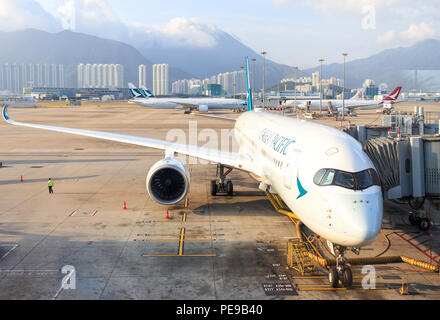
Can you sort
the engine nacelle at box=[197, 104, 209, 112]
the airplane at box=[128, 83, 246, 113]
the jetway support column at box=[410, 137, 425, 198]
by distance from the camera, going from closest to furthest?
the jetway support column at box=[410, 137, 425, 198] < the engine nacelle at box=[197, 104, 209, 112] < the airplane at box=[128, 83, 246, 113]

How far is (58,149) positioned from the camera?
1523 inches

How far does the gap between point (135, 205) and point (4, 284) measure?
885cm

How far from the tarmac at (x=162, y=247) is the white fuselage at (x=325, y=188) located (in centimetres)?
203

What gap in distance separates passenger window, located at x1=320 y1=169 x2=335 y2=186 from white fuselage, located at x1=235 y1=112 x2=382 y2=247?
0.39ft

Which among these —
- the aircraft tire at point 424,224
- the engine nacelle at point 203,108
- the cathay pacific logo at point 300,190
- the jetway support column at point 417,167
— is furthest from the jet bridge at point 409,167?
the engine nacelle at point 203,108

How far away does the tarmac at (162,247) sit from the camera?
1102 centimetres

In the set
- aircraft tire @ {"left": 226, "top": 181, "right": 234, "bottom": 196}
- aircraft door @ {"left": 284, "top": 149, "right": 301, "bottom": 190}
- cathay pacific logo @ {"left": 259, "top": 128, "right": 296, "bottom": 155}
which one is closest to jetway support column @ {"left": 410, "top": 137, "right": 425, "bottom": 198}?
cathay pacific logo @ {"left": 259, "top": 128, "right": 296, "bottom": 155}

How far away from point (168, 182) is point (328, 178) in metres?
8.99

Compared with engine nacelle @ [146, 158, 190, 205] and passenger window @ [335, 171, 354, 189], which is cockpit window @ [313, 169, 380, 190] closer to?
passenger window @ [335, 171, 354, 189]

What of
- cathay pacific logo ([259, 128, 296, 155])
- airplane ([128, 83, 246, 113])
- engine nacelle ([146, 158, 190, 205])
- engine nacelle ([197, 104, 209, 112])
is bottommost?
engine nacelle ([146, 158, 190, 205])

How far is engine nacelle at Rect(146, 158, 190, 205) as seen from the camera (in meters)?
17.7

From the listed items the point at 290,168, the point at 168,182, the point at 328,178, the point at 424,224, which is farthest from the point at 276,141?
the point at 424,224

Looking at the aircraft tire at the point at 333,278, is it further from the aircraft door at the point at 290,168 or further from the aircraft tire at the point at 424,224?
the aircraft tire at the point at 424,224
